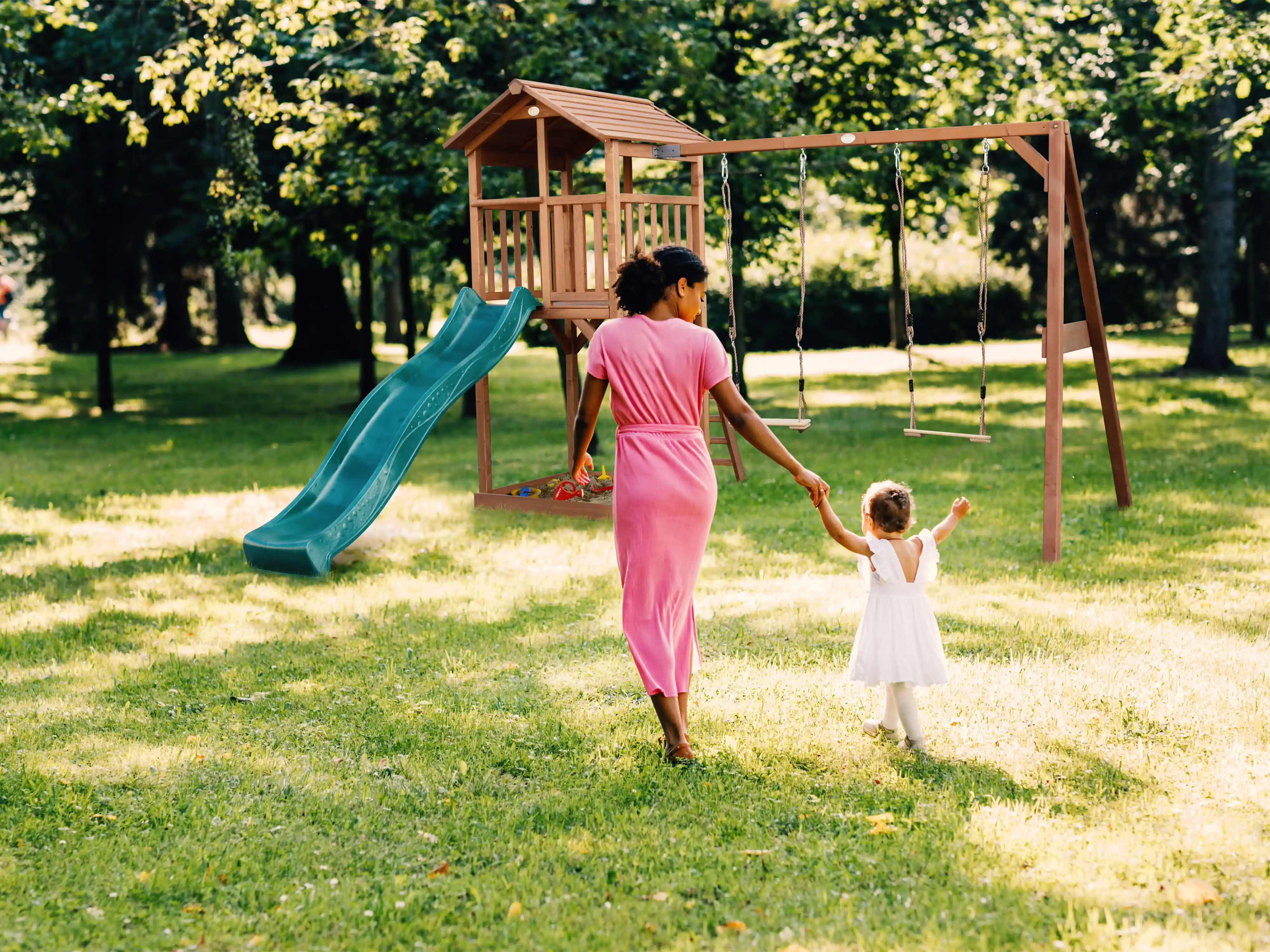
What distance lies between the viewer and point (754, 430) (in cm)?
505

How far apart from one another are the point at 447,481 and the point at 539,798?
8.79 m

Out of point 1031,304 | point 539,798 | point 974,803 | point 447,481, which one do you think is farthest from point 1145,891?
point 1031,304

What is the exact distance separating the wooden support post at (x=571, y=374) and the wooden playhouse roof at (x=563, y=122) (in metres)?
1.61

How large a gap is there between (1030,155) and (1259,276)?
23.2 m

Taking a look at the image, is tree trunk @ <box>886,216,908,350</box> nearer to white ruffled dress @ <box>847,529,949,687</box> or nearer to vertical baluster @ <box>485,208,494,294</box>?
vertical baluster @ <box>485,208,494,294</box>

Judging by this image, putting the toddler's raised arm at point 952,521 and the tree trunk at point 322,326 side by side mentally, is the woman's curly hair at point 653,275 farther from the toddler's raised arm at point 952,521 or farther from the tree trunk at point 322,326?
the tree trunk at point 322,326

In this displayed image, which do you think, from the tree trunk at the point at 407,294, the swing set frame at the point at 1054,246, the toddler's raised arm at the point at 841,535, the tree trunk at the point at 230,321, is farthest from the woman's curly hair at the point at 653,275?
the tree trunk at the point at 230,321

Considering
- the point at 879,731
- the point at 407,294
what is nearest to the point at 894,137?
the point at 879,731

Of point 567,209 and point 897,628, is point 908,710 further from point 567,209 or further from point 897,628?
point 567,209

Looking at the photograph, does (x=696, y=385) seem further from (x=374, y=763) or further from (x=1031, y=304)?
(x=1031, y=304)

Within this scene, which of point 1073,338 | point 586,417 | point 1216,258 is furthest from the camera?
point 1216,258

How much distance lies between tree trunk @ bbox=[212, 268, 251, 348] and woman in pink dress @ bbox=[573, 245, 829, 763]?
3359 cm

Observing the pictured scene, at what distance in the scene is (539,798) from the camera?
488cm

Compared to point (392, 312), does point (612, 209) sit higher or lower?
lower
